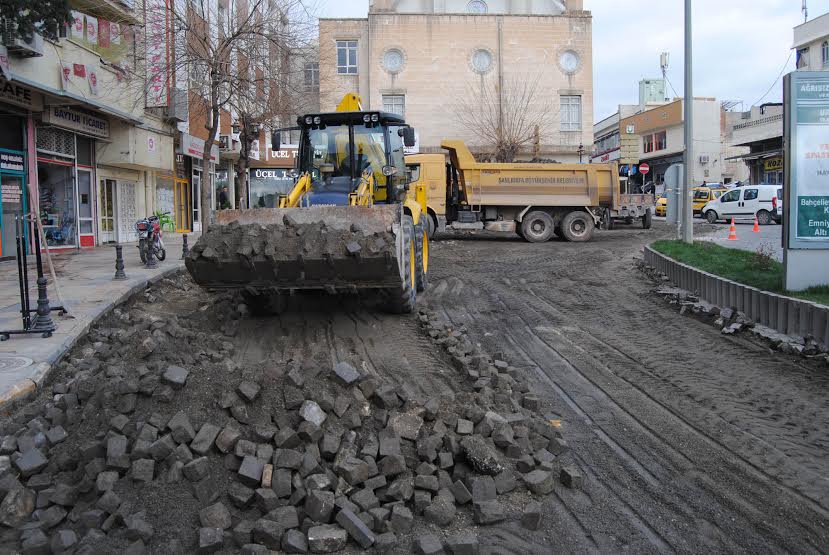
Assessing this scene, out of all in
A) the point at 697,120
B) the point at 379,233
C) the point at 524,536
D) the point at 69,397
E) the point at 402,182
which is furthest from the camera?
the point at 697,120

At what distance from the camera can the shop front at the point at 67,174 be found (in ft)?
58.9

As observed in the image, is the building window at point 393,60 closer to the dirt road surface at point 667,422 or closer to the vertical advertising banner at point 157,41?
the vertical advertising banner at point 157,41

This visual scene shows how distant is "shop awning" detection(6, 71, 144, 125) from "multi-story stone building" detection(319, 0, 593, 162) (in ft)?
70.2

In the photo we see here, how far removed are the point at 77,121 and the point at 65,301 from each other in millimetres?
10679

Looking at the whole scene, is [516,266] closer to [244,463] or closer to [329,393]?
[329,393]

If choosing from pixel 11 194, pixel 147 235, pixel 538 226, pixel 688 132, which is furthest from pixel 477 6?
pixel 147 235

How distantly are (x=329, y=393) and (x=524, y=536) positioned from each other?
1848mm

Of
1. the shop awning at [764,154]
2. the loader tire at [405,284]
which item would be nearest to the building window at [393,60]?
the shop awning at [764,154]

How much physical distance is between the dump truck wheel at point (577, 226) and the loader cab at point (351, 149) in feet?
43.2

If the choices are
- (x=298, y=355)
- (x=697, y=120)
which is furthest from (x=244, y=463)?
(x=697, y=120)

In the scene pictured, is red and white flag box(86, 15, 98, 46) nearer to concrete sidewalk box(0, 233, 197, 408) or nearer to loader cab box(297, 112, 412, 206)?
concrete sidewalk box(0, 233, 197, 408)

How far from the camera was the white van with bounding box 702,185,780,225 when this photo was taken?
98.1ft

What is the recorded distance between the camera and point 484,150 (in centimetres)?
4109

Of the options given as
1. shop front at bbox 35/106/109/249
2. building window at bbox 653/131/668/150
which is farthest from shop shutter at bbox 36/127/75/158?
building window at bbox 653/131/668/150
